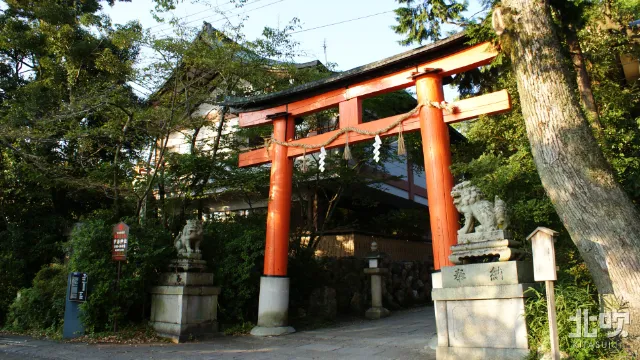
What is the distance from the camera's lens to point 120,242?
9.21 meters

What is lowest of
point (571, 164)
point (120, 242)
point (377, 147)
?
point (120, 242)

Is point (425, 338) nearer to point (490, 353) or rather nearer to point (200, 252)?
point (490, 353)

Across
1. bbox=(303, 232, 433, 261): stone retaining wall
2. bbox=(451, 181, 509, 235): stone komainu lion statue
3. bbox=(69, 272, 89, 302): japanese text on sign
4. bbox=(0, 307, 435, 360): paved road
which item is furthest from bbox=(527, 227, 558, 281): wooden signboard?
bbox=(303, 232, 433, 261): stone retaining wall

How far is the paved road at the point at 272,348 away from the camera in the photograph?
7406 mm

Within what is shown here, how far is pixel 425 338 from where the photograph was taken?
8.53 metres

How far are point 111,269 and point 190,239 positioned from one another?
1.74 metres

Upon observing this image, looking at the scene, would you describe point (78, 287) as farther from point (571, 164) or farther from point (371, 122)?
point (571, 164)

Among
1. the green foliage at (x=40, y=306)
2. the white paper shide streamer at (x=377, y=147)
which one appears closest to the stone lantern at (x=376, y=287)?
the white paper shide streamer at (x=377, y=147)

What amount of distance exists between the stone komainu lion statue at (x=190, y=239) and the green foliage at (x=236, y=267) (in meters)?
0.92

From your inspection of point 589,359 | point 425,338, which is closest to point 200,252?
point 425,338

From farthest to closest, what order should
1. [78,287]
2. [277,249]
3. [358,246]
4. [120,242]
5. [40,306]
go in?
[358,246]
[40,306]
[277,249]
[120,242]
[78,287]

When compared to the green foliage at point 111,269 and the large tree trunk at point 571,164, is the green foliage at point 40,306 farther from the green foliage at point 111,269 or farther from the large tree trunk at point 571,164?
the large tree trunk at point 571,164

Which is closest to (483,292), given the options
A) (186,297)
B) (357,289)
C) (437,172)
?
(437,172)

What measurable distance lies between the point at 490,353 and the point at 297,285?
6.78 meters
